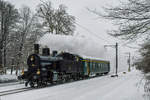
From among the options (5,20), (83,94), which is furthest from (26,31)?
(83,94)

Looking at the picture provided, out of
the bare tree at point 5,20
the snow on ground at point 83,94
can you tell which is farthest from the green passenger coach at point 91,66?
the bare tree at point 5,20

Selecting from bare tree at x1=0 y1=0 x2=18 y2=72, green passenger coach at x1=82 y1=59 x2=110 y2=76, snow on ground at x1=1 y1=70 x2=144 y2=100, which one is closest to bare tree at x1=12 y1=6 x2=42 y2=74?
bare tree at x1=0 y1=0 x2=18 y2=72

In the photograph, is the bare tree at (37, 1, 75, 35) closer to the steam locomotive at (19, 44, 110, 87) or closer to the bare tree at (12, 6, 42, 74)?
the bare tree at (12, 6, 42, 74)

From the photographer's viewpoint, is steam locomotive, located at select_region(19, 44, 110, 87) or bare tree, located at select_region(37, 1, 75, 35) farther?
bare tree, located at select_region(37, 1, 75, 35)

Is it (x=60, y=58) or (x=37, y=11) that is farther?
(x=37, y=11)

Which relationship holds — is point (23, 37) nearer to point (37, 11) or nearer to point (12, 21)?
point (12, 21)

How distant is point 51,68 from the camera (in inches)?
623

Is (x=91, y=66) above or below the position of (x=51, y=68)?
below

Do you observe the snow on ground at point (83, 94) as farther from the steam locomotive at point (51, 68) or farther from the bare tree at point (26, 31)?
the bare tree at point (26, 31)

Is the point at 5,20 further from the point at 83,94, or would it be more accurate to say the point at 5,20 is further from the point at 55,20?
the point at 83,94

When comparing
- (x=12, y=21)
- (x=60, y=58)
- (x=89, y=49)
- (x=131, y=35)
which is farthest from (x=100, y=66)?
(x=131, y=35)

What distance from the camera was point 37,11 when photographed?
109ft

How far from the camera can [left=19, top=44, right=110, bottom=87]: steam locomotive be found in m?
14.1

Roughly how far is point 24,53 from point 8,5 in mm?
7745
